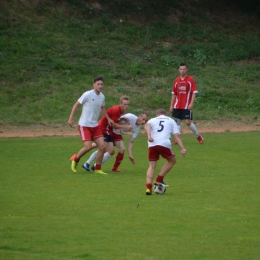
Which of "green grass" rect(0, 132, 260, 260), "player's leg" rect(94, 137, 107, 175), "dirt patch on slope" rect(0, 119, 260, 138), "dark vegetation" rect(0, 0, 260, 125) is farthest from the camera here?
"dark vegetation" rect(0, 0, 260, 125)

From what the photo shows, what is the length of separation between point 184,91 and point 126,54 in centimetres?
1121

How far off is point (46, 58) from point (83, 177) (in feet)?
48.5

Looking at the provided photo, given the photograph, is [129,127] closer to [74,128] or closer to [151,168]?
[151,168]

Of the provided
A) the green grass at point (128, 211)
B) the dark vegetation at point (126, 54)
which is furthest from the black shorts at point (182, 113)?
the dark vegetation at point (126, 54)

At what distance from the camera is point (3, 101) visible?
83.2 feet

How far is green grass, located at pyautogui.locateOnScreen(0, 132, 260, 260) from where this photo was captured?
8.64 metres

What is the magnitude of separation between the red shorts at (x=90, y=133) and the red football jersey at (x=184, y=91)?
17.0ft

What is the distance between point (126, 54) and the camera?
30.3 metres

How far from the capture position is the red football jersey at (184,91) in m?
19.4

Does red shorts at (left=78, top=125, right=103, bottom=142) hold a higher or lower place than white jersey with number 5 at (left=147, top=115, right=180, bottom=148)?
lower

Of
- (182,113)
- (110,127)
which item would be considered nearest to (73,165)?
(110,127)

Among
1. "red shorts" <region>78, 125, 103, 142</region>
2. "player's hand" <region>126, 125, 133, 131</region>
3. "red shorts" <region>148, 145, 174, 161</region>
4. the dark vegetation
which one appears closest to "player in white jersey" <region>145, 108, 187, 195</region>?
"red shorts" <region>148, 145, 174, 161</region>

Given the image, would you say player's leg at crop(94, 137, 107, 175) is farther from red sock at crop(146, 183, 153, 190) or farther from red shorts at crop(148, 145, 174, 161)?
red sock at crop(146, 183, 153, 190)

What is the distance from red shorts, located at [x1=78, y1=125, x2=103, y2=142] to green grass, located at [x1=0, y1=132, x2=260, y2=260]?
0.74 metres
